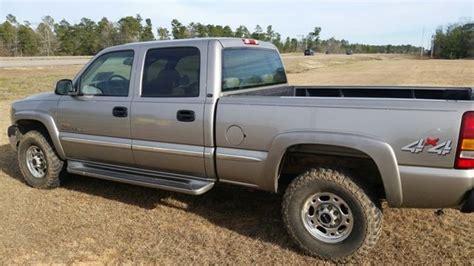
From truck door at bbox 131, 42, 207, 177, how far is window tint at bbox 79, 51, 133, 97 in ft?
0.90

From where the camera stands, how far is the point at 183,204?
4.95m

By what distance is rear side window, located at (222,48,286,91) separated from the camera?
4.25 metres

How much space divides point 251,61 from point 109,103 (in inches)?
64.5

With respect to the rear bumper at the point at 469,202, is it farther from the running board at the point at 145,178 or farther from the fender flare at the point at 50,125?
the fender flare at the point at 50,125

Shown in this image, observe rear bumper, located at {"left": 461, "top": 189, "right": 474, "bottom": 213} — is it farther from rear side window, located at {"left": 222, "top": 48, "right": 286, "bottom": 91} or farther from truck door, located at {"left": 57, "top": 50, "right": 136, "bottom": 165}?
→ truck door, located at {"left": 57, "top": 50, "right": 136, "bottom": 165}

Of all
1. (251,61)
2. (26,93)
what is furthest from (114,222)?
(26,93)

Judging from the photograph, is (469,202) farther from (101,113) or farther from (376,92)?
(101,113)

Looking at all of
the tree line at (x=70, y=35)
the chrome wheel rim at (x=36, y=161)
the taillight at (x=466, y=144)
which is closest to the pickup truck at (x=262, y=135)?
the taillight at (x=466, y=144)

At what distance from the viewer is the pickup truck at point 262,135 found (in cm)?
316

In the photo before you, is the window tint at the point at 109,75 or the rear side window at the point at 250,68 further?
the window tint at the point at 109,75

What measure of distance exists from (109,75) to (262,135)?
223 centimetres

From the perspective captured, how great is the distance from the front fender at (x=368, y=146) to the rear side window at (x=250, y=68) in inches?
36.7

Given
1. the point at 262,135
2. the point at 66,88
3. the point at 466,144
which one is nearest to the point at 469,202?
the point at 466,144

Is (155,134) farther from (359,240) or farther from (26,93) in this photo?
(26,93)
